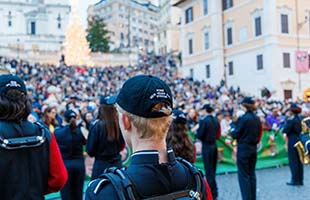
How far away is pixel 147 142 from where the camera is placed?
97.8 inches

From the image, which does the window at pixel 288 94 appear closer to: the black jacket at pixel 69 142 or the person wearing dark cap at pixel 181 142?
the black jacket at pixel 69 142

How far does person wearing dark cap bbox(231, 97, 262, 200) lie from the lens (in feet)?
29.4

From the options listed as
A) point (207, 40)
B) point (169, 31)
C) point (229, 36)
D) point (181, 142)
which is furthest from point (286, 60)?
point (169, 31)

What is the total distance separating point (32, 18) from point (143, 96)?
110 metres

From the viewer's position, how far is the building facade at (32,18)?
4129 inches

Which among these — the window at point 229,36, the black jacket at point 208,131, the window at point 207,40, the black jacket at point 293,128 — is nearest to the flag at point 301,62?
the window at point 229,36

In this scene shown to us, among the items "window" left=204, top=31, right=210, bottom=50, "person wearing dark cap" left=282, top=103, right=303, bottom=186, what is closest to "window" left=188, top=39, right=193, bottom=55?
"window" left=204, top=31, right=210, bottom=50

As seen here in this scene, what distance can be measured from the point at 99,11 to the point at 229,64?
103058mm

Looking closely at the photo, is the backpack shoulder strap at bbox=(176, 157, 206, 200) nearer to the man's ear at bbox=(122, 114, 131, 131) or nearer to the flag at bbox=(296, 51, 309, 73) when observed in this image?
the man's ear at bbox=(122, 114, 131, 131)

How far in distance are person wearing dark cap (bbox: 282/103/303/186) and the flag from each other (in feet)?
94.2

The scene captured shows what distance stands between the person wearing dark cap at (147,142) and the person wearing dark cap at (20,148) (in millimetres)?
1759

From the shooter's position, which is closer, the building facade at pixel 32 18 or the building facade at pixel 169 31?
the building facade at pixel 169 31

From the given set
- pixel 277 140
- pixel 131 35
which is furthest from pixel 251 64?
pixel 131 35

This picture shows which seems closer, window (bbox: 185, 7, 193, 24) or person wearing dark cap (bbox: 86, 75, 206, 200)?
person wearing dark cap (bbox: 86, 75, 206, 200)
